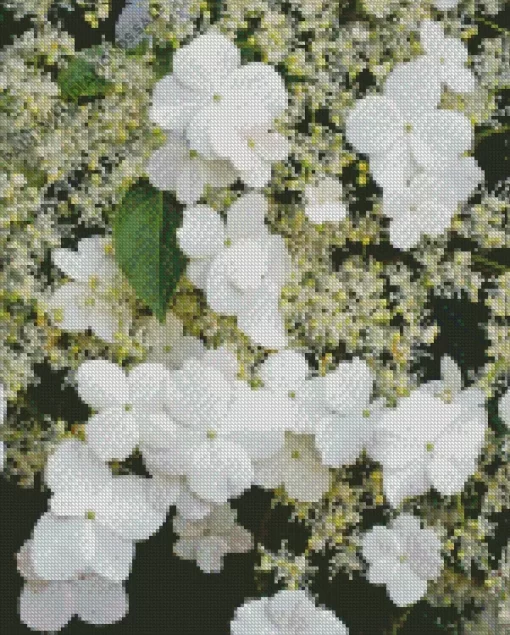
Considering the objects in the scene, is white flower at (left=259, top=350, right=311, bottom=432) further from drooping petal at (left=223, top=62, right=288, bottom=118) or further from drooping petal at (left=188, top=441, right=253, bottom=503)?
drooping petal at (left=223, top=62, right=288, bottom=118)

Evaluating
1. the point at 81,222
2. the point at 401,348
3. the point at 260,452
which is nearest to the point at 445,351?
the point at 401,348

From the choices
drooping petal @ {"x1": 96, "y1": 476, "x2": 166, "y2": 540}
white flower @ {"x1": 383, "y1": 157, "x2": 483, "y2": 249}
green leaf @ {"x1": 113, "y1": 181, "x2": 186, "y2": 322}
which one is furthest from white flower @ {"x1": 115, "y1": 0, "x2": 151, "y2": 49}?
drooping petal @ {"x1": 96, "y1": 476, "x2": 166, "y2": 540}

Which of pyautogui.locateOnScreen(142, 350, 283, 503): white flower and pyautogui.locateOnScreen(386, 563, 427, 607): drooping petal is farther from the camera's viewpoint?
pyautogui.locateOnScreen(386, 563, 427, 607): drooping petal

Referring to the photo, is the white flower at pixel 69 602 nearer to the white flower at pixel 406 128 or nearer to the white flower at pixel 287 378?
the white flower at pixel 287 378

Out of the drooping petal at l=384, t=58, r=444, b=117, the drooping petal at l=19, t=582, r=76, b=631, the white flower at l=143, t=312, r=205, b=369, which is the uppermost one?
the drooping petal at l=384, t=58, r=444, b=117

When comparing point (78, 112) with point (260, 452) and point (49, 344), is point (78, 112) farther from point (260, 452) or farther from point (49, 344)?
point (260, 452)

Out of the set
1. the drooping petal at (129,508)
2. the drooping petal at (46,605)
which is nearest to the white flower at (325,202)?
the drooping petal at (129,508)
